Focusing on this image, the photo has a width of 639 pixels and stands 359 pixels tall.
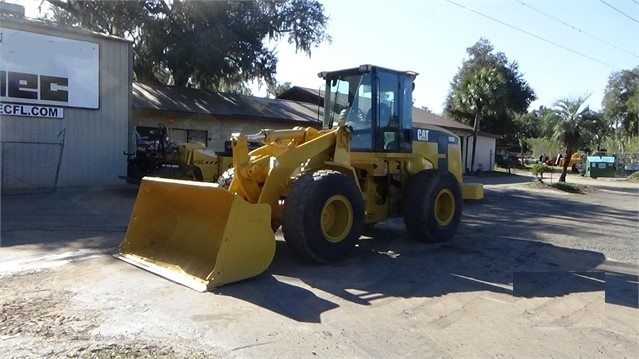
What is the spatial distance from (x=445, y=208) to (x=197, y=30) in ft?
62.5

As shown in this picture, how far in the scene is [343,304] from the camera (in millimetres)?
5934

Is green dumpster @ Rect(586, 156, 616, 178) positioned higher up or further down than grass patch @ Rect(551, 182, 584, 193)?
higher up

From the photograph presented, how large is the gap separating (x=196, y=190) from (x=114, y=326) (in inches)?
100

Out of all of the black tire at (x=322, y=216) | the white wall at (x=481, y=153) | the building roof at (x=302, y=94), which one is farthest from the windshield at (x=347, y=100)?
the white wall at (x=481, y=153)

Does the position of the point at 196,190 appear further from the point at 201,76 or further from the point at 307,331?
the point at 201,76

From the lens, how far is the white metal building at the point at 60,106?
48.3 ft

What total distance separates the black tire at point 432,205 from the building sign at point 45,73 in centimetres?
1083

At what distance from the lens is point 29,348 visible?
14.5 feet

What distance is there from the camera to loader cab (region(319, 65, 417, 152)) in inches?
355

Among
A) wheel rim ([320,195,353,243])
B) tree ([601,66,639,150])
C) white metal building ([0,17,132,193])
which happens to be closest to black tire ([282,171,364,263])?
wheel rim ([320,195,353,243])

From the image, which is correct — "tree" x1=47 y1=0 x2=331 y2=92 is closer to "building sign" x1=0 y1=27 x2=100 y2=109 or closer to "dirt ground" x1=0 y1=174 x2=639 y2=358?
"building sign" x1=0 y1=27 x2=100 y2=109

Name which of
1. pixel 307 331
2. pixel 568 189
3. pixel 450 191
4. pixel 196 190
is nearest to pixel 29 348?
pixel 307 331

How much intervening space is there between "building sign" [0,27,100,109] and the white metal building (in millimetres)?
23

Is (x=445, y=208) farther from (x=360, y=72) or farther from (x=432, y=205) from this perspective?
(x=360, y=72)
